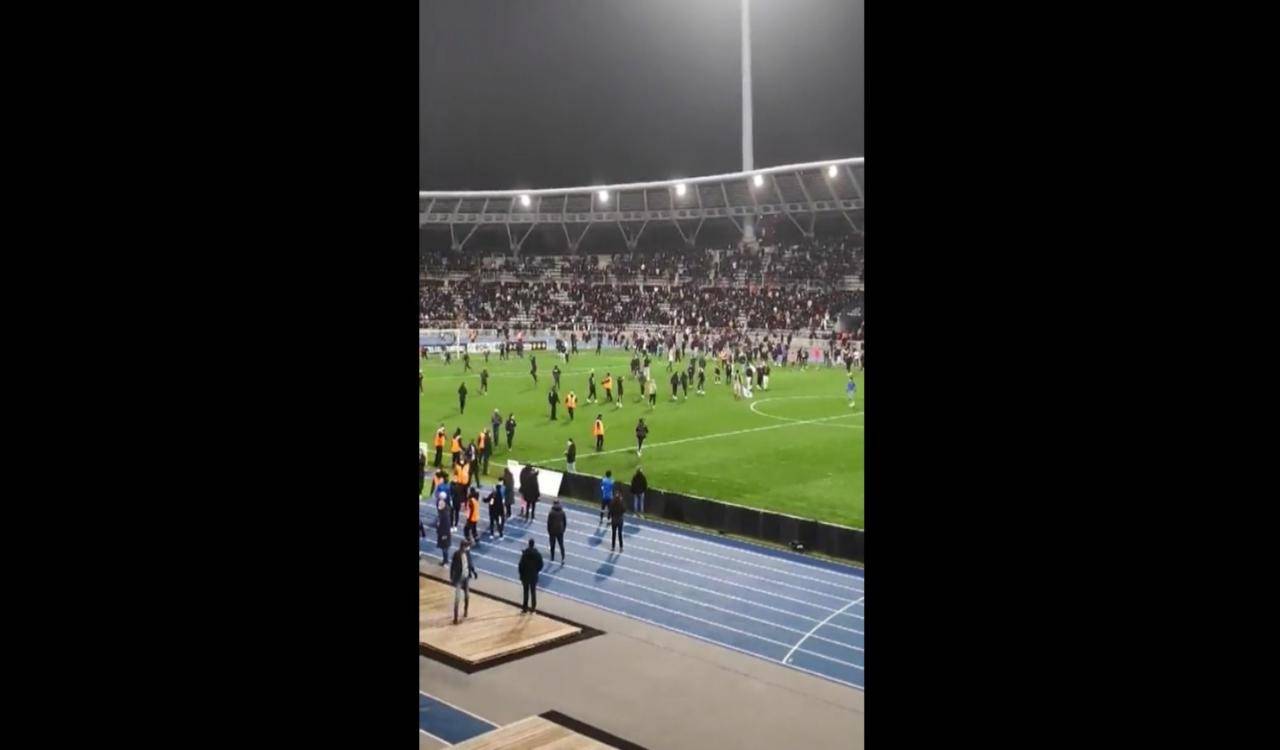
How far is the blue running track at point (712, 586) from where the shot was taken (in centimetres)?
1148

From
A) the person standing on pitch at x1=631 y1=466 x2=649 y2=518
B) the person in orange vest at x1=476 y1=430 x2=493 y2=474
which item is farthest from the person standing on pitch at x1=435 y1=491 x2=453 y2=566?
the person in orange vest at x1=476 y1=430 x2=493 y2=474

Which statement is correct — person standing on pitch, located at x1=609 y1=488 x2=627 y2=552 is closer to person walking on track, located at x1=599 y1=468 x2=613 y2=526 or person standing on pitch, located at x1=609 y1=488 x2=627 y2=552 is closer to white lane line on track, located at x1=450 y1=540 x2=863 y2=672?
person walking on track, located at x1=599 y1=468 x2=613 y2=526

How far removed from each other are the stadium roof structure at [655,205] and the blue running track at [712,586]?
22480 millimetres

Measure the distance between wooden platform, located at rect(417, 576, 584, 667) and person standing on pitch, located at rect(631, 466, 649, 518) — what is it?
13.8 ft

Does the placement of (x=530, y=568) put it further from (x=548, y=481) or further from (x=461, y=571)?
(x=548, y=481)

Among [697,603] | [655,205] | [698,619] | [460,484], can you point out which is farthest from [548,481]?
[655,205]

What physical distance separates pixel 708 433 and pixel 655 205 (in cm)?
A: 2029
